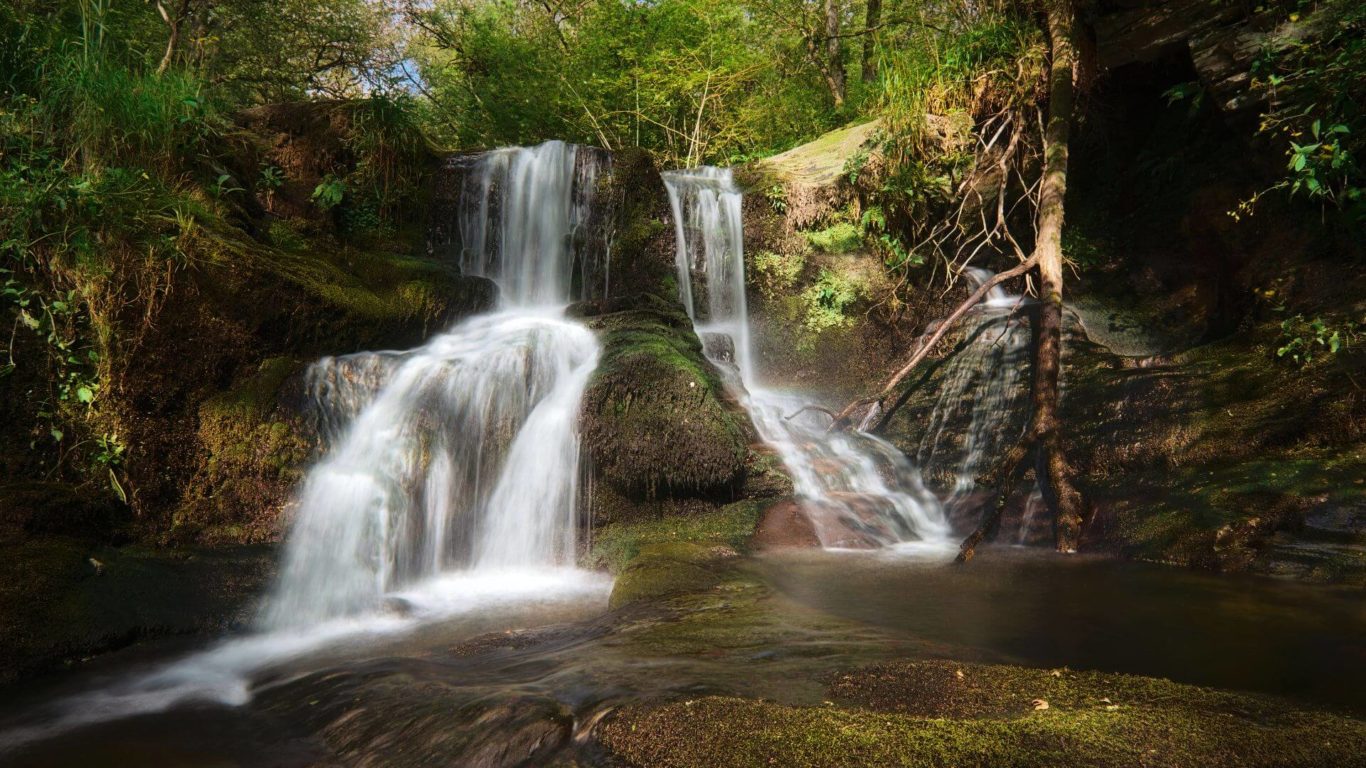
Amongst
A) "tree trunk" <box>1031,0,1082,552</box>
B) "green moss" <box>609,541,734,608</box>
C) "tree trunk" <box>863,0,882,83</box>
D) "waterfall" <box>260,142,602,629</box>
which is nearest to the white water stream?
"waterfall" <box>260,142,602,629</box>

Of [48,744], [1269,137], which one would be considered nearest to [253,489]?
[48,744]

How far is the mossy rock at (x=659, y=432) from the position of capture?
5551 mm

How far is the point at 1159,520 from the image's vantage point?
4.68 metres

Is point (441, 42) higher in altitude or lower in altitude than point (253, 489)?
higher

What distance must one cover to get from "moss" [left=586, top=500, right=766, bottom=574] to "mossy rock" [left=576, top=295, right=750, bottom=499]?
214 mm

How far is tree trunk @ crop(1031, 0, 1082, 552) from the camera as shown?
16.4ft

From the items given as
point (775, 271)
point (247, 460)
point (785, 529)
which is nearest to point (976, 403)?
point (785, 529)

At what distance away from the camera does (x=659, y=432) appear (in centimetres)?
557

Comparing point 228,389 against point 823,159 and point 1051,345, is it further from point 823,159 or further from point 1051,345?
point 823,159

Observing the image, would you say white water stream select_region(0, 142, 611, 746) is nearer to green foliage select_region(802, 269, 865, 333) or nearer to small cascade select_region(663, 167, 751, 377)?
small cascade select_region(663, 167, 751, 377)

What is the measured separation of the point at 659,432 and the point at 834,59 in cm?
1207

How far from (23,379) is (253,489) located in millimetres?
1604

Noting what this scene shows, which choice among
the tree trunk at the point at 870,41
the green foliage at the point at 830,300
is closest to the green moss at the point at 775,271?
the green foliage at the point at 830,300

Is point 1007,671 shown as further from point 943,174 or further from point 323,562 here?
point 943,174
